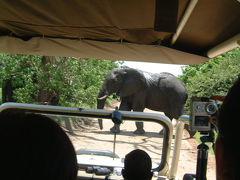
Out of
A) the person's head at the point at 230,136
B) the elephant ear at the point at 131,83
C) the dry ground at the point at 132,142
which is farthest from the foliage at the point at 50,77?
the person's head at the point at 230,136

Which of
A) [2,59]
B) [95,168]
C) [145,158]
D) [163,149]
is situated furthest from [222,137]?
[2,59]

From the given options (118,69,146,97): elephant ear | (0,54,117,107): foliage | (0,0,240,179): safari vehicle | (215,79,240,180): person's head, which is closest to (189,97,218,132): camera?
(0,0,240,179): safari vehicle

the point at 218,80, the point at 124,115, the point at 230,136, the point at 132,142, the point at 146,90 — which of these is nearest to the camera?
the point at 230,136

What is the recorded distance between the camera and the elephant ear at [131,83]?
1015 centimetres

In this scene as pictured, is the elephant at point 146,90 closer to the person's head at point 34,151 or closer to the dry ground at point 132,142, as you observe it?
the dry ground at point 132,142

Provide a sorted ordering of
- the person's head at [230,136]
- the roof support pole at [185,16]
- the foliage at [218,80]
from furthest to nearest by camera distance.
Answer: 1. the foliage at [218,80]
2. the roof support pole at [185,16]
3. the person's head at [230,136]

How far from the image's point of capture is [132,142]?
3727 millimetres

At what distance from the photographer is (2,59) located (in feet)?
26.9

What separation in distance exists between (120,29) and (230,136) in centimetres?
219

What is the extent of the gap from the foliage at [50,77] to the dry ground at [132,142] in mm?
1497

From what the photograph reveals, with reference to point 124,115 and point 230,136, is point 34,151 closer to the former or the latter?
point 230,136

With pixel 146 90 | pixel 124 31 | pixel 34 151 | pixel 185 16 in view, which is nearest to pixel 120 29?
pixel 124 31

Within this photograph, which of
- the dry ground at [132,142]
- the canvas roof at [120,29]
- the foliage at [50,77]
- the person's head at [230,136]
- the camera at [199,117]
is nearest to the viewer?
the person's head at [230,136]

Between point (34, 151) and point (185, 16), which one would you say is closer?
point (34, 151)
